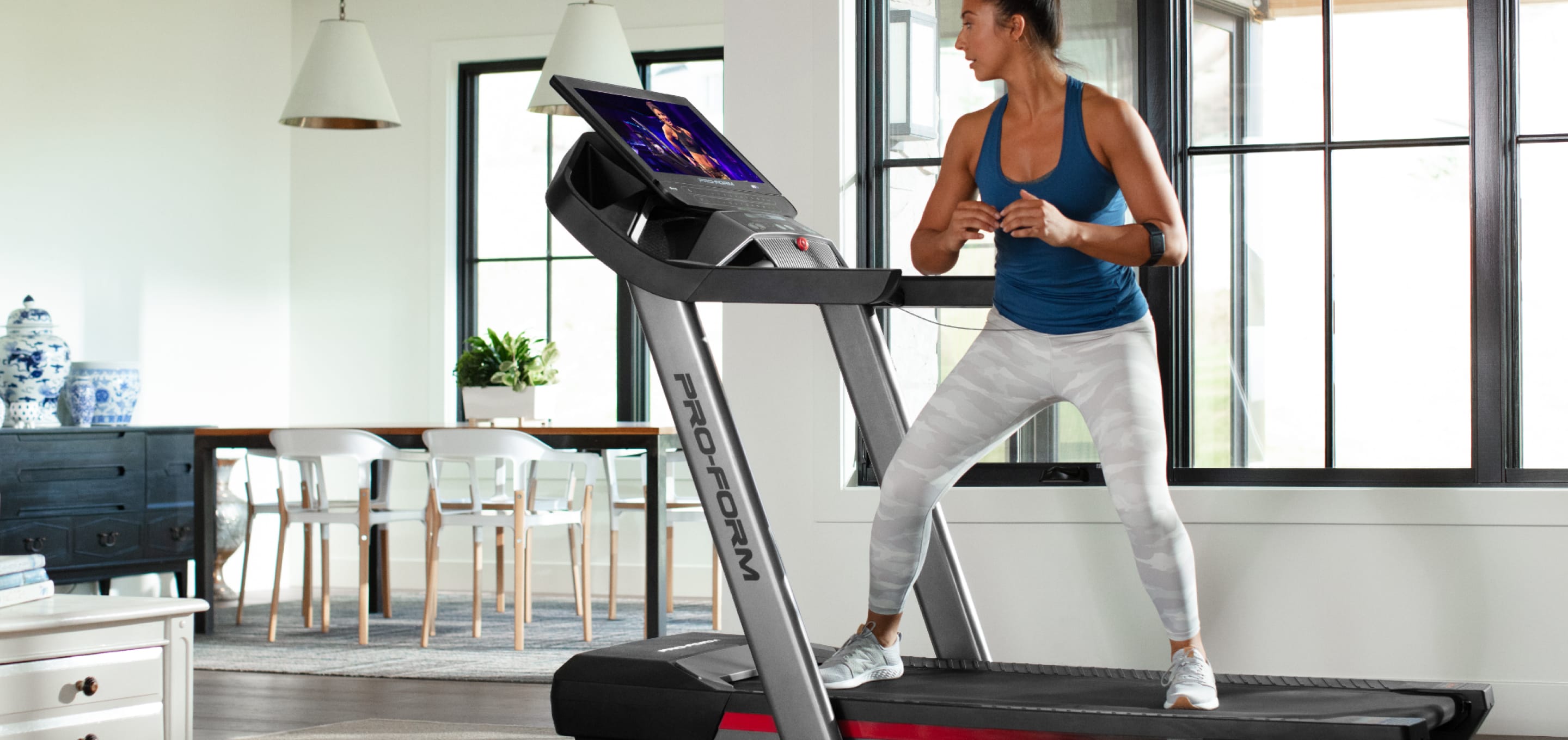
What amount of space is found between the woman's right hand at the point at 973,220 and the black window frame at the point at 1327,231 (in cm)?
110

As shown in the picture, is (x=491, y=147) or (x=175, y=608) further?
(x=491, y=147)

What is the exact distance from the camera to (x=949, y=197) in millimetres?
2416

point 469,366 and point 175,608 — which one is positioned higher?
point 469,366

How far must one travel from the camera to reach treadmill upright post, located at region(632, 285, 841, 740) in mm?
2064

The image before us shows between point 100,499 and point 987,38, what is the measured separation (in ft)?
13.5

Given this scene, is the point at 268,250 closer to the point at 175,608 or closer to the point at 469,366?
the point at 469,366

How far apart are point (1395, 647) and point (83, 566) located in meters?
4.31

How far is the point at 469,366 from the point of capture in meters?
5.12

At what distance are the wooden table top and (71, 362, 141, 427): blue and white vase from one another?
0.42 meters

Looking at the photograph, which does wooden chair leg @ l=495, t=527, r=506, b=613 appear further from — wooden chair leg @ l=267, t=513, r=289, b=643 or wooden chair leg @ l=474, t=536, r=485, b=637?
wooden chair leg @ l=267, t=513, r=289, b=643

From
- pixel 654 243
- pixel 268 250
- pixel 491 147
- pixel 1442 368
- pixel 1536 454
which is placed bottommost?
pixel 1536 454

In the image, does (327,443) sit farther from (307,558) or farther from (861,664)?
(861,664)

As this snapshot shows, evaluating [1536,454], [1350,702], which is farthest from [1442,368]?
[1350,702]

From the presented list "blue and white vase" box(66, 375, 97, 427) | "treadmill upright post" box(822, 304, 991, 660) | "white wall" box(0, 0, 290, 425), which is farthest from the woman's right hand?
"white wall" box(0, 0, 290, 425)
